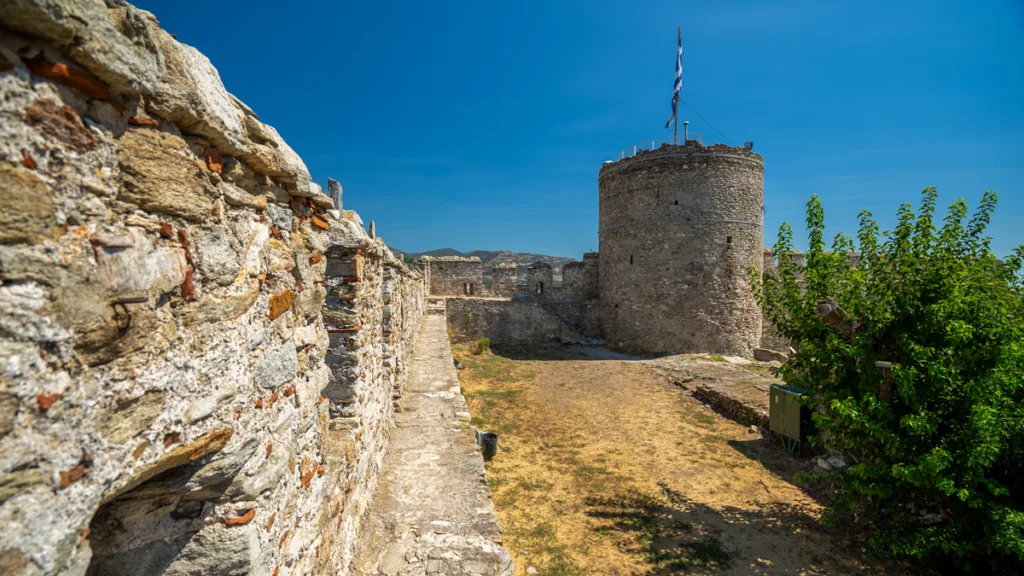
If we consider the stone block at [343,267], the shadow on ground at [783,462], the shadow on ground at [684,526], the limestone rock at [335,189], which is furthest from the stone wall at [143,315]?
the shadow on ground at [783,462]

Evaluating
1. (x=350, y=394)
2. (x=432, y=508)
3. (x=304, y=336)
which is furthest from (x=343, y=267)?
(x=432, y=508)

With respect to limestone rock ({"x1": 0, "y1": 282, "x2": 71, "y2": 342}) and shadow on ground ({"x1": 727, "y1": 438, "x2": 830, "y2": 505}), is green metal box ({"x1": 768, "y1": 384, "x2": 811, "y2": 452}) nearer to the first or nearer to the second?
shadow on ground ({"x1": 727, "y1": 438, "x2": 830, "y2": 505})

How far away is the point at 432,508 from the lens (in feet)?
12.9

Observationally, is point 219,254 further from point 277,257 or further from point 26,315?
point 26,315

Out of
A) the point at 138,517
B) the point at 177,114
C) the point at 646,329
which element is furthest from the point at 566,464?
the point at 646,329

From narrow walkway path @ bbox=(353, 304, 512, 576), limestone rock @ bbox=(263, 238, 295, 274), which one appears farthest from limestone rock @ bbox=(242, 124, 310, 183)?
narrow walkway path @ bbox=(353, 304, 512, 576)

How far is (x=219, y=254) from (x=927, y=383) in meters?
5.85

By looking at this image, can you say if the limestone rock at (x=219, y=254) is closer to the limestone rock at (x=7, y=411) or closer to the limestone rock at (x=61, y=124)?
the limestone rock at (x=61, y=124)

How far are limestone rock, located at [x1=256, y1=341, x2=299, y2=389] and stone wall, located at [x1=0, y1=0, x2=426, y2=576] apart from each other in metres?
0.01

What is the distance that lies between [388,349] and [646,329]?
14510 mm

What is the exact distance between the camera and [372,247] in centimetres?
387

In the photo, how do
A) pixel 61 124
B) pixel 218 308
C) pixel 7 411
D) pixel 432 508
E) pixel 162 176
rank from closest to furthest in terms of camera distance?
pixel 7 411 → pixel 61 124 → pixel 162 176 → pixel 218 308 → pixel 432 508

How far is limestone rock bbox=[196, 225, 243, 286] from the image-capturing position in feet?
5.18

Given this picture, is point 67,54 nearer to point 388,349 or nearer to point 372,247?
point 372,247
